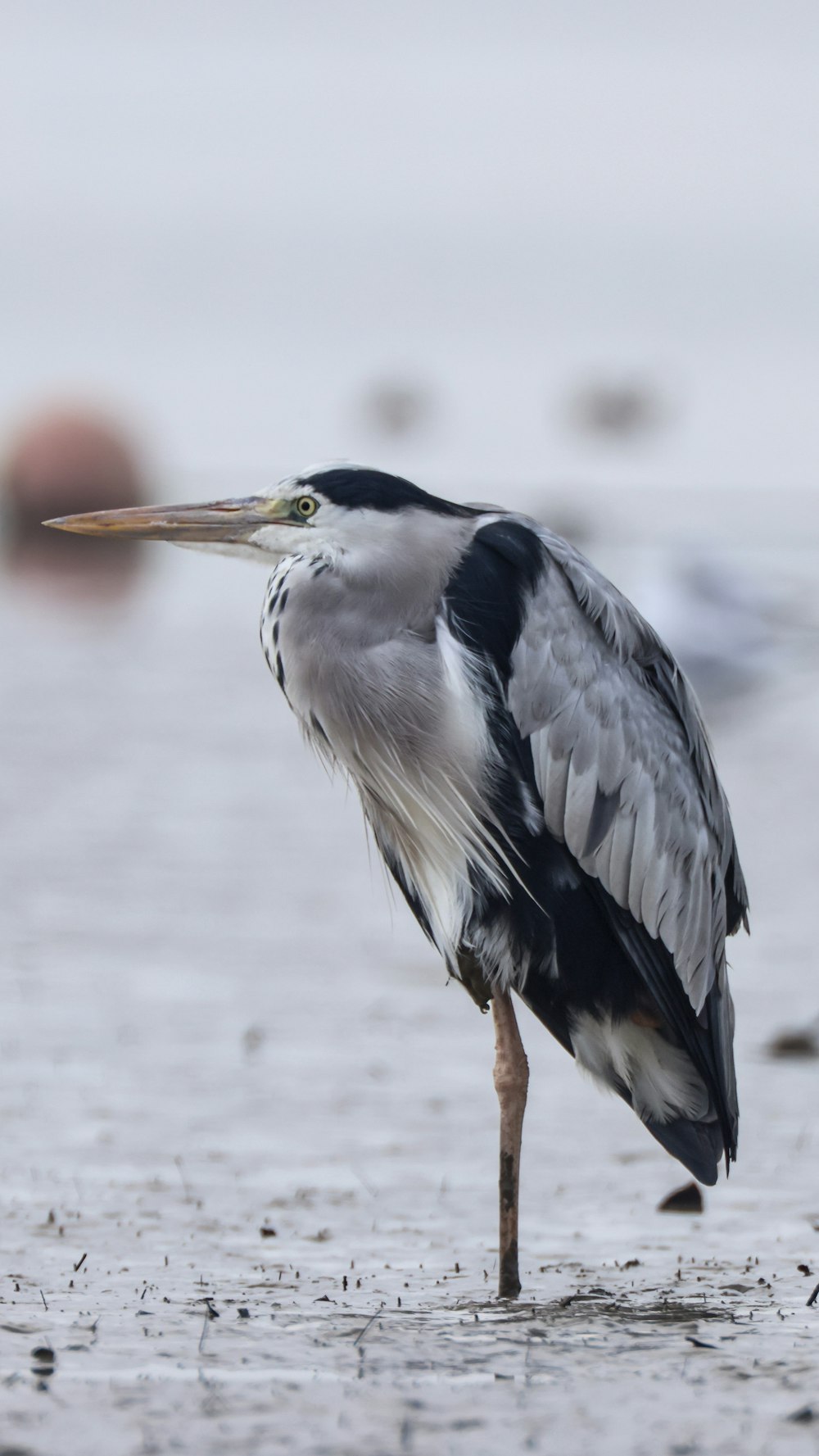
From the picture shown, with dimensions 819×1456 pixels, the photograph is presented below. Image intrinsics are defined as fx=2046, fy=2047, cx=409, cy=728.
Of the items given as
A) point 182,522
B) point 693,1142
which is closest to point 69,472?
point 182,522

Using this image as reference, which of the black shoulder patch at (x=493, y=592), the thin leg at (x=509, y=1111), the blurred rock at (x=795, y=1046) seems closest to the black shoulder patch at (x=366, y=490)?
the black shoulder patch at (x=493, y=592)

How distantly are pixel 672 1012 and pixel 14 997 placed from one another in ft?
9.50

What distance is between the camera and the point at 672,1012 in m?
4.44

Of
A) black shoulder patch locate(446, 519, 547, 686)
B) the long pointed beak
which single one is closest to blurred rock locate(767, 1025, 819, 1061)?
black shoulder patch locate(446, 519, 547, 686)

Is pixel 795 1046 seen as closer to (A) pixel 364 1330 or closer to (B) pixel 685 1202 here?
(B) pixel 685 1202

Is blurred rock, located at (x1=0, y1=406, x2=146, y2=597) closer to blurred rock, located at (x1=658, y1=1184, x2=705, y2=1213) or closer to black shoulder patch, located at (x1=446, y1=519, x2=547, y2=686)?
blurred rock, located at (x1=658, y1=1184, x2=705, y2=1213)

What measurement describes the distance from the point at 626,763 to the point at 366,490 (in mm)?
837

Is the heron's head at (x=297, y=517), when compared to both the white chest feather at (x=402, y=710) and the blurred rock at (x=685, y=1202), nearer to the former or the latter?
the white chest feather at (x=402, y=710)

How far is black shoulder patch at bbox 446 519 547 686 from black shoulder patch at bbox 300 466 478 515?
145 mm

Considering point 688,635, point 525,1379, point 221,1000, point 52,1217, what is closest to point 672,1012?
point 525,1379

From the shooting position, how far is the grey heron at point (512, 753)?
4.30 m

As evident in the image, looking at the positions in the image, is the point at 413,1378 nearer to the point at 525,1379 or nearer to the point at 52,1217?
the point at 525,1379

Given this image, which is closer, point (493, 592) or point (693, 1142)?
point (493, 592)

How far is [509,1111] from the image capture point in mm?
4566
